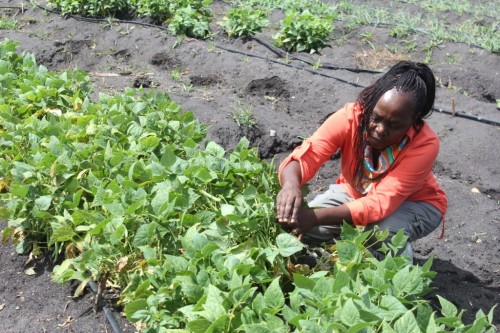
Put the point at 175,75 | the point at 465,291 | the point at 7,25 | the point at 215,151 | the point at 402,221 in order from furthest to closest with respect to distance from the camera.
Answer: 1. the point at 7,25
2. the point at 175,75
3. the point at 465,291
4. the point at 215,151
5. the point at 402,221

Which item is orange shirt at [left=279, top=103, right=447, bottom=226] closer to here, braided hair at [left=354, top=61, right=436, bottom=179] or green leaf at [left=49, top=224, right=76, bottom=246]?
braided hair at [left=354, top=61, right=436, bottom=179]

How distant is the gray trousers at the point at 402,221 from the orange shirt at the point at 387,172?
89 millimetres

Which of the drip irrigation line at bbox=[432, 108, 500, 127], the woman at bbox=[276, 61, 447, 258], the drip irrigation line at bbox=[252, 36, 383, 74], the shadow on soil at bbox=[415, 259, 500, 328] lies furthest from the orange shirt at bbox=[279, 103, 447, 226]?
the drip irrigation line at bbox=[252, 36, 383, 74]

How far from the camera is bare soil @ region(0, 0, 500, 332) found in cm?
339

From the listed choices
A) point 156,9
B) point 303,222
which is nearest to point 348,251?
point 303,222

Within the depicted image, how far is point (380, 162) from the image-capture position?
132 inches

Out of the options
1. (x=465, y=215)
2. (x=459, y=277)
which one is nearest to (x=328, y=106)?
(x=465, y=215)

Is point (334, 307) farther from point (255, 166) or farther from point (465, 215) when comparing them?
point (465, 215)

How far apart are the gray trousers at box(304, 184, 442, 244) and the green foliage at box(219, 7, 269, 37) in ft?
14.0

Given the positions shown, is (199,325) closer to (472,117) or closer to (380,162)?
(380,162)

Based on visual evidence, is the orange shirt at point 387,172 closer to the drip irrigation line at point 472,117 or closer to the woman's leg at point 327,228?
the woman's leg at point 327,228

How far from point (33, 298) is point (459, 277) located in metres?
2.35

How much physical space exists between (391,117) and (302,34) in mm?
4472

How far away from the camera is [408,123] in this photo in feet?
10.2
